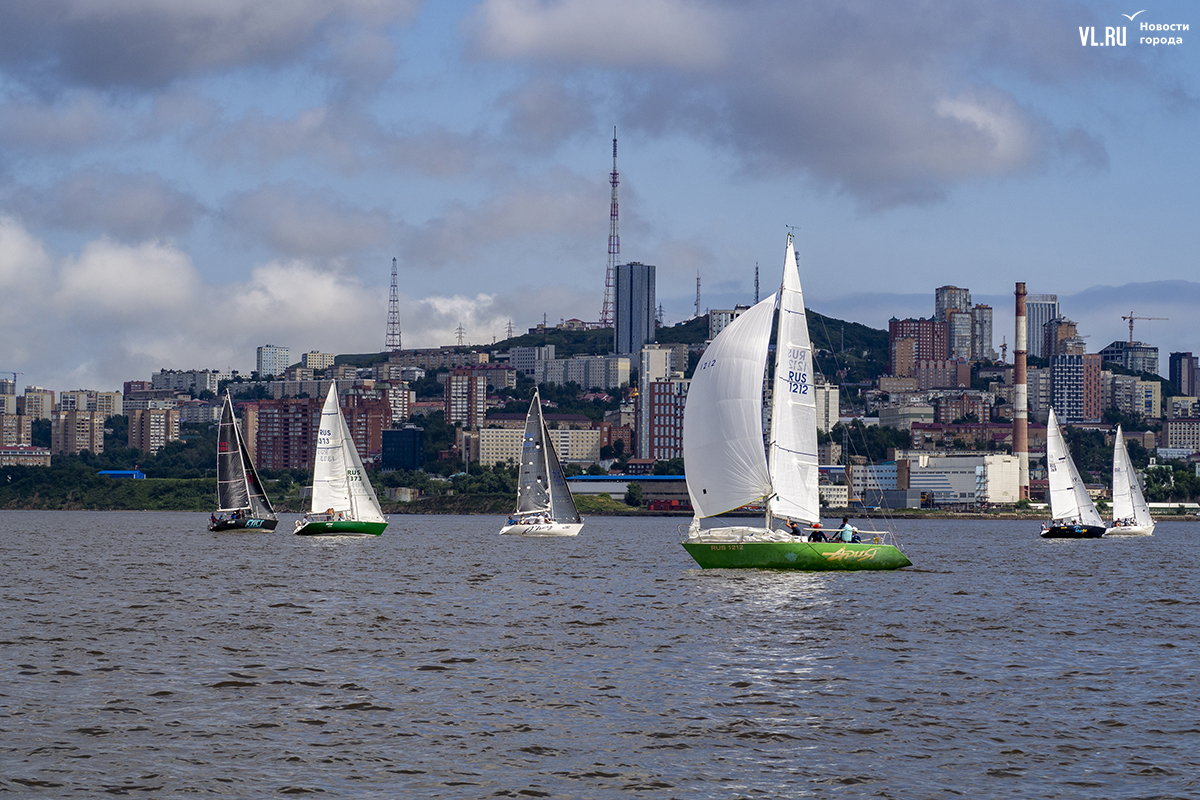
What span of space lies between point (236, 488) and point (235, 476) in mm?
1162

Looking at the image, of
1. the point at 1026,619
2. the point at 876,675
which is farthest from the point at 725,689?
the point at 1026,619

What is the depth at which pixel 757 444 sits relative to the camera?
41.7 meters

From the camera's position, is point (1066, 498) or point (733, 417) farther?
point (1066, 498)

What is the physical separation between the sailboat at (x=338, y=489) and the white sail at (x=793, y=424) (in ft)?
127

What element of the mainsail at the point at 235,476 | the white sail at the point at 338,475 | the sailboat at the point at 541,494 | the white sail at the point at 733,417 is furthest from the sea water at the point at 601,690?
the mainsail at the point at 235,476

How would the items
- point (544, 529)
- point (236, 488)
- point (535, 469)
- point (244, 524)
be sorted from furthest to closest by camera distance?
point (236, 488) → point (244, 524) → point (544, 529) → point (535, 469)

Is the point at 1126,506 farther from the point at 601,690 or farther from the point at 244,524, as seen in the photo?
the point at 601,690

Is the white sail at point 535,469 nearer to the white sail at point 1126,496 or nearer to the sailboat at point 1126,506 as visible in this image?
the white sail at point 1126,496

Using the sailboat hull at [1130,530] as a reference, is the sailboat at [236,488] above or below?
above

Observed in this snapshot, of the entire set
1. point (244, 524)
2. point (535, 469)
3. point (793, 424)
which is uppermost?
point (793, 424)

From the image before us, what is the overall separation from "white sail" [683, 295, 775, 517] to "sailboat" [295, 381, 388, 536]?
3862 cm

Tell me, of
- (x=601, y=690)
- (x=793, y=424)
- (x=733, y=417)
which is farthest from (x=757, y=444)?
(x=601, y=690)

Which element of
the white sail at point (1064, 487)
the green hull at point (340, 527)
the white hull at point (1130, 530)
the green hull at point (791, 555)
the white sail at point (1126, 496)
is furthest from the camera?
the white hull at point (1130, 530)

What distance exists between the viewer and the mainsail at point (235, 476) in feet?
285
